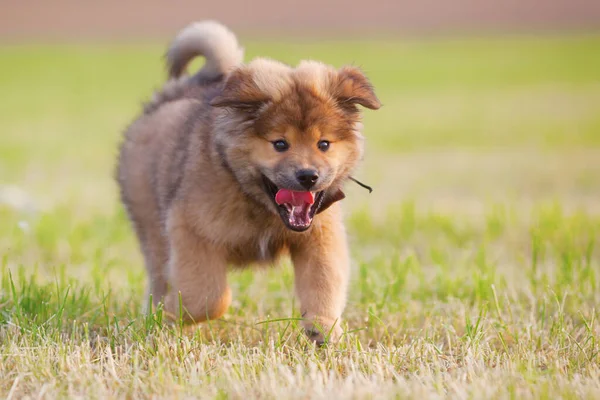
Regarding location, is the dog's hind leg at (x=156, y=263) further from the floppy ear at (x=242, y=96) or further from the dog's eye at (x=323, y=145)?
the dog's eye at (x=323, y=145)

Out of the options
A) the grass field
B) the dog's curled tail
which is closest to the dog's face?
the grass field

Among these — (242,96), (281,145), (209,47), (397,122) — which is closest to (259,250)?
(281,145)

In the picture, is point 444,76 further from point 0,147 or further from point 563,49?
point 0,147

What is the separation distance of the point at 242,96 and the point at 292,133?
296 millimetres

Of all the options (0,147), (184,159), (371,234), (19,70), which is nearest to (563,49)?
(19,70)

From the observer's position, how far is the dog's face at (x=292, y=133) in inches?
159

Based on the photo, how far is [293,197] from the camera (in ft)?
13.5

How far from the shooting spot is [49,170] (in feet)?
39.7

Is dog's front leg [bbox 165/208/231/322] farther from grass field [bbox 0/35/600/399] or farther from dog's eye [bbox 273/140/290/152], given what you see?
dog's eye [bbox 273/140/290/152]

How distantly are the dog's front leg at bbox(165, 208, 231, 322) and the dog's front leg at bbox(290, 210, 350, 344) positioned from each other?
0.38 metres

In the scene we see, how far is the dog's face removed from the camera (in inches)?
159

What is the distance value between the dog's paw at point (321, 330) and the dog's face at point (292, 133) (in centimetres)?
47

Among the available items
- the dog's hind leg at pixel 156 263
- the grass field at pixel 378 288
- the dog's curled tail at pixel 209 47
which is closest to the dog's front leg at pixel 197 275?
the grass field at pixel 378 288

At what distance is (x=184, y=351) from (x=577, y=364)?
5.57 ft
